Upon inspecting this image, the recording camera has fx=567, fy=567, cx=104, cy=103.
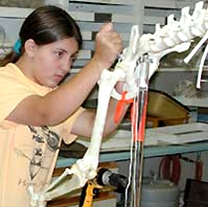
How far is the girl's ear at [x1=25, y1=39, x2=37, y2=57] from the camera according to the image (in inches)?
55.2

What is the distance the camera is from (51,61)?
137 centimetres

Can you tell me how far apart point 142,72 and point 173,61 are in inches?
61.3

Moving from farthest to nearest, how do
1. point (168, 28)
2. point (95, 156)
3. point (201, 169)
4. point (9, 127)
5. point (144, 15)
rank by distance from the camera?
point (201, 169)
point (144, 15)
point (9, 127)
point (95, 156)
point (168, 28)

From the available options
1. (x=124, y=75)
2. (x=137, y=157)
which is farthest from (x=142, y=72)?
(x=137, y=157)

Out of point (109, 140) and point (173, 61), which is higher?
point (173, 61)

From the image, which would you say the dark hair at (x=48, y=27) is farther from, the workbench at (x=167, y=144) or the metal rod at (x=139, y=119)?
the workbench at (x=167, y=144)

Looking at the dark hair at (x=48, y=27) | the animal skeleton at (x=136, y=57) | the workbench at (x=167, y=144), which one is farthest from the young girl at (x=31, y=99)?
the workbench at (x=167, y=144)

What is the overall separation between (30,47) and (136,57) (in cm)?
44

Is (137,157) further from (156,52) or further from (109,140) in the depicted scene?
(109,140)

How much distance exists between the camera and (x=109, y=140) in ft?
6.77

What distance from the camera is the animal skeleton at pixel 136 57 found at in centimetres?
96

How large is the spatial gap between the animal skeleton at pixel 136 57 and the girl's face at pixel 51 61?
0.30 meters

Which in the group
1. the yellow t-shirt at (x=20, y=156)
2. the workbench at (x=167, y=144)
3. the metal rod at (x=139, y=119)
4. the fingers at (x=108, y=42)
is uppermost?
the fingers at (x=108, y=42)

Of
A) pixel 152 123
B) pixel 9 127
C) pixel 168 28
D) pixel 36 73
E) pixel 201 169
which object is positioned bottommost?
pixel 201 169
